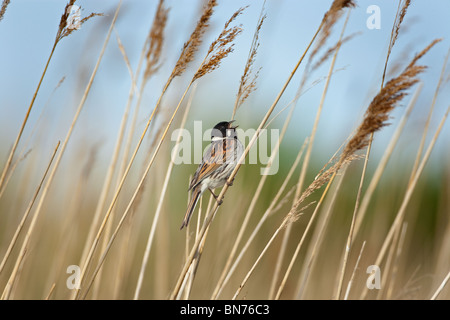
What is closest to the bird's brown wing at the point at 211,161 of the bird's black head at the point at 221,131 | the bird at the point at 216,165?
the bird at the point at 216,165

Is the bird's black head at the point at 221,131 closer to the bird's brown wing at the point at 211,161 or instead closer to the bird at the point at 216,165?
the bird at the point at 216,165

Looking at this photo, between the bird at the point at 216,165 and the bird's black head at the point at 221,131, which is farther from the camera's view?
the bird's black head at the point at 221,131

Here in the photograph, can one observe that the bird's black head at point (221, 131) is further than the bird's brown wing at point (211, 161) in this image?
Yes

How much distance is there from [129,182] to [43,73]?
1.14m

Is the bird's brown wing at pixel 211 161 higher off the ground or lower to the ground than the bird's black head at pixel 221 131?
lower

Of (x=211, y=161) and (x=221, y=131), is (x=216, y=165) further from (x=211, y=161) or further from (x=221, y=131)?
(x=221, y=131)

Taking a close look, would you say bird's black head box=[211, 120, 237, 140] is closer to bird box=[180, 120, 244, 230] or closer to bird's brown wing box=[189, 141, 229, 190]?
bird box=[180, 120, 244, 230]

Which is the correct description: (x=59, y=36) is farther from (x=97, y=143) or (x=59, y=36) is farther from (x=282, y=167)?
(x=282, y=167)

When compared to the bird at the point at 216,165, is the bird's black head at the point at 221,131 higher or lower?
higher

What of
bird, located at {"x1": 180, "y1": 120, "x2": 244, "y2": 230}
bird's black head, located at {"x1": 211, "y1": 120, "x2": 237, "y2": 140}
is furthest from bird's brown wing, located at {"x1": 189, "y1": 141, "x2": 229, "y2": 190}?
bird's black head, located at {"x1": 211, "y1": 120, "x2": 237, "y2": 140}

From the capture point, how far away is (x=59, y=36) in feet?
5.50

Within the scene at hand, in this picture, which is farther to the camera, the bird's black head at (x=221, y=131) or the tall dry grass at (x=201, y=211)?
the bird's black head at (x=221, y=131)

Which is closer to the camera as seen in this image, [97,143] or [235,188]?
[97,143]
